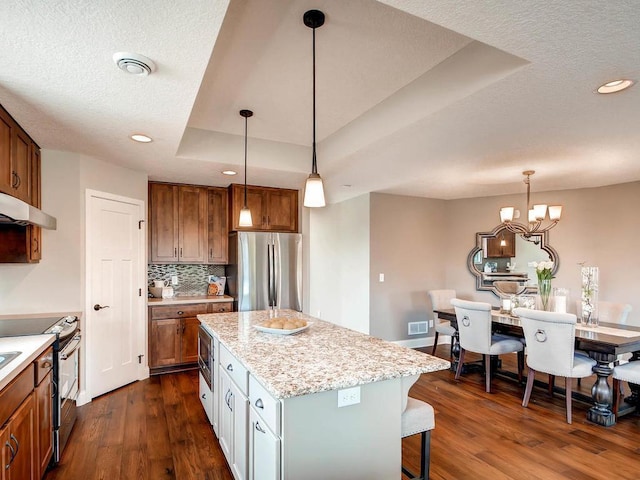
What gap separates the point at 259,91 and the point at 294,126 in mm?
753

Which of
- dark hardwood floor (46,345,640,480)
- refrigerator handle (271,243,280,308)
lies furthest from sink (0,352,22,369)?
refrigerator handle (271,243,280,308)

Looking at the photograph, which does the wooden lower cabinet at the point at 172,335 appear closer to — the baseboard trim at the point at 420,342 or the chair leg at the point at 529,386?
the baseboard trim at the point at 420,342

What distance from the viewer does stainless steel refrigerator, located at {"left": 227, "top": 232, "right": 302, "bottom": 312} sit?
14.9 feet

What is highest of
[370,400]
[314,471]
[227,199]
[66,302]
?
[227,199]

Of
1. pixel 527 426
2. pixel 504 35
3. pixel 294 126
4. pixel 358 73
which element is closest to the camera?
pixel 504 35

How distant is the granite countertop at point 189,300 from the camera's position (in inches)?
169

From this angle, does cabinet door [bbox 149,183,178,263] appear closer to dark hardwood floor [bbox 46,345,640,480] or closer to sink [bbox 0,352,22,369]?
dark hardwood floor [bbox 46,345,640,480]

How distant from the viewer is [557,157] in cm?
337

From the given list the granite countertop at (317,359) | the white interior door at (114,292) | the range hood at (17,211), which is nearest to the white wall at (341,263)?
the white interior door at (114,292)

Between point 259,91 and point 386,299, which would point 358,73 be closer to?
point 259,91

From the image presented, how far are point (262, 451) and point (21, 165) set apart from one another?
2.73 meters

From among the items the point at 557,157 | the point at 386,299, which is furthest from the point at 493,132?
the point at 386,299

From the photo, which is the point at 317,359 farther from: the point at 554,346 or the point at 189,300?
the point at 189,300

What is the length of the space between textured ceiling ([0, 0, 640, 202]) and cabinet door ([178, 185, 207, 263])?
0.62 metres
